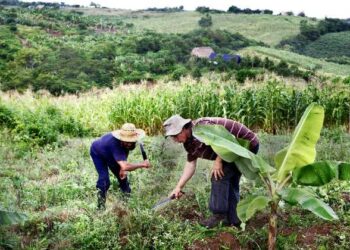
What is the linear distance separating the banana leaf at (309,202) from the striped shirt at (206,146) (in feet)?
2.51

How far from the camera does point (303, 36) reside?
46.1 m

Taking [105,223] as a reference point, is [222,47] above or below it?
below

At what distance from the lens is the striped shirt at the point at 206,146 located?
5.07 metres

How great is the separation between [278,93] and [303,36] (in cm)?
3602

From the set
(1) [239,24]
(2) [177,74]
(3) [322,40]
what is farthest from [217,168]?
(1) [239,24]

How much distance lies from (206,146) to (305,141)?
3.31 ft

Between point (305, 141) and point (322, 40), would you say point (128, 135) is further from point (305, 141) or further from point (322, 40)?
point (322, 40)

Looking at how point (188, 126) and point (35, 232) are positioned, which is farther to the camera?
point (35, 232)

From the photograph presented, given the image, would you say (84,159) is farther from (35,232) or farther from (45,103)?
(45,103)

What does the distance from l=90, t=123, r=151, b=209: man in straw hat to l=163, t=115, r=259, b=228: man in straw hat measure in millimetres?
691

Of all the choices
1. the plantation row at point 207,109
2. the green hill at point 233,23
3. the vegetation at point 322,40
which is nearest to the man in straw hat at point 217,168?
the plantation row at point 207,109

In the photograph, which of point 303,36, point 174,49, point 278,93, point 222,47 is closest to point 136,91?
point 278,93

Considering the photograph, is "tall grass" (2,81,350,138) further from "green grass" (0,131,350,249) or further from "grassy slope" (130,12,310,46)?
"grassy slope" (130,12,310,46)

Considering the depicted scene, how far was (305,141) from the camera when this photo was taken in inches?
182
